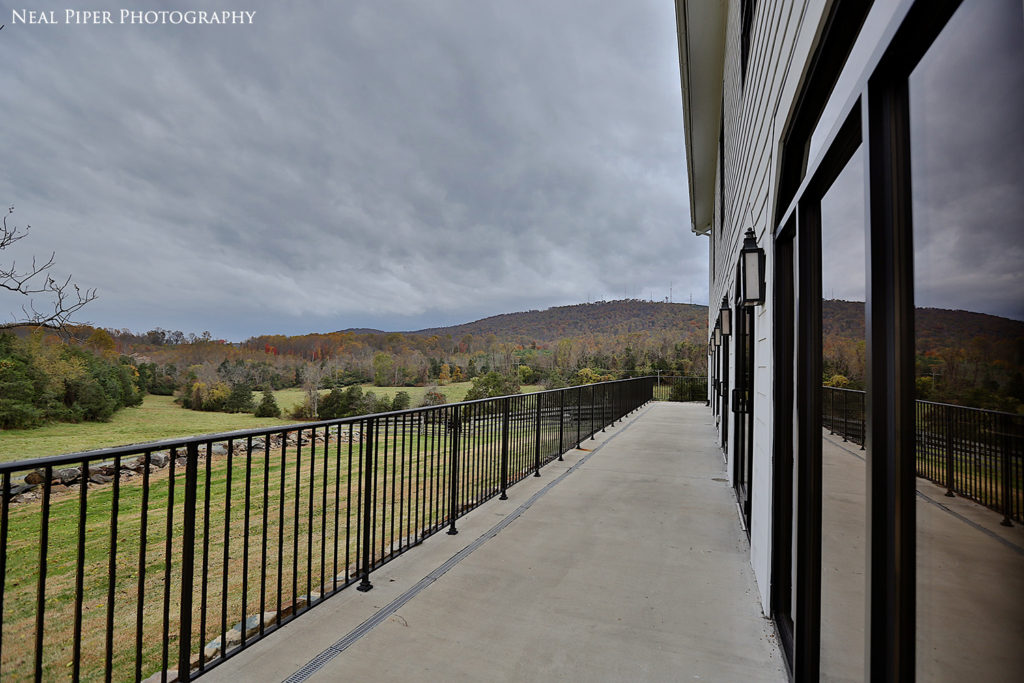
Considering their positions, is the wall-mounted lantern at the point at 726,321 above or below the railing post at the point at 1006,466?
above

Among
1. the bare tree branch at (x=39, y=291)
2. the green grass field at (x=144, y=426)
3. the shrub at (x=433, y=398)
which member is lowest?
the green grass field at (x=144, y=426)

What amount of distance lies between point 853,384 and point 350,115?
34409 millimetres

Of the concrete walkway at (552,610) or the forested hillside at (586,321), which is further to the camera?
the forested hillside at (586,321)

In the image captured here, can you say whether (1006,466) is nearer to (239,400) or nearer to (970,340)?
(970,340)

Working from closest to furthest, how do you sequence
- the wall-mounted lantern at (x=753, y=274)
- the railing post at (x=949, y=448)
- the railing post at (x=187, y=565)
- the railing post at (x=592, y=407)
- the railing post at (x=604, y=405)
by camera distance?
1. the railing post at (x=949, y=448)
2. the railing post at (x=187, y=565)
3. the wall-mounted lantern at (x=753, y=274)
4. the railing post at (x=592, y=407)
5. the railing post at (x=604, y=405)

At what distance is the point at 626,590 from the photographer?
109 inches

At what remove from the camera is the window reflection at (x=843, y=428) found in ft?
3.81

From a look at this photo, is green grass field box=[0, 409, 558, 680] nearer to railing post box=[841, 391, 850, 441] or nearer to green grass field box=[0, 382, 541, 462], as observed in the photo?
railing post box=[841, 391, 850, 441]

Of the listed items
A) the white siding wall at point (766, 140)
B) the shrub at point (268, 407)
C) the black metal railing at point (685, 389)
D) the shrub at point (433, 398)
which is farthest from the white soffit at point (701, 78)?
the shrub at point (268, 407)

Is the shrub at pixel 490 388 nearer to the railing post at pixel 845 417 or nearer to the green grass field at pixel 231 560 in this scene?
the green grass field at pixel 231 560

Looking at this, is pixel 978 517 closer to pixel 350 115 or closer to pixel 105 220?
pixel 350 115

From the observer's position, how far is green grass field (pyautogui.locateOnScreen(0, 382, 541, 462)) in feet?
63.9

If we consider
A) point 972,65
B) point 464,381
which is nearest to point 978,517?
point 972,65

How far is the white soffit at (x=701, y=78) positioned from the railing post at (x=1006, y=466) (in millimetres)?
5866
